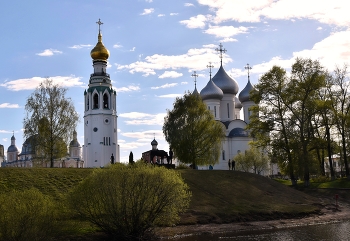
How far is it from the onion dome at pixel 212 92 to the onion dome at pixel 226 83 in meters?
2.40

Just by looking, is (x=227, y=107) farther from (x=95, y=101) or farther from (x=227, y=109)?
(x=95, y=101)

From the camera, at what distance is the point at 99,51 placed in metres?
63.4

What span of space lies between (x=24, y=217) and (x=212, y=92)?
2095 inches

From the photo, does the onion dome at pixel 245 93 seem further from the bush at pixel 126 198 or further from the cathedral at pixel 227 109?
the bush at pixel 126 198

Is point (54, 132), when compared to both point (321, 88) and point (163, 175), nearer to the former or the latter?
point (163, 175)

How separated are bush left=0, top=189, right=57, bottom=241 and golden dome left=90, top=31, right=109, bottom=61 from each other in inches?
1784

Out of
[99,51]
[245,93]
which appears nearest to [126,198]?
[99,51]

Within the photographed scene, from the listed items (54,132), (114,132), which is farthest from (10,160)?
(54,132)

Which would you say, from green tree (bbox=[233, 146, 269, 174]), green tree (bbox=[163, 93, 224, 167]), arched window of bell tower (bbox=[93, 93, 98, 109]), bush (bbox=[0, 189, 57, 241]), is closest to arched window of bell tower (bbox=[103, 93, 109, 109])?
arched window of bell tower (bbox=[93, 93, 98, 109])

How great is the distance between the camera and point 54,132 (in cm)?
4238

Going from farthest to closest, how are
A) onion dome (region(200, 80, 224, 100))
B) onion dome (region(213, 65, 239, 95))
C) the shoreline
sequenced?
onion dome (region(213, 65, 239, 95))
onion dome (region(200, 80, 224, 100))
the shoreline

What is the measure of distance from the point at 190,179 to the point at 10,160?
309 feet

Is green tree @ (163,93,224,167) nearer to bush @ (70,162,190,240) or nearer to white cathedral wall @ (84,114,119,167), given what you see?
white cathedral wall @ (84,114,119,167)

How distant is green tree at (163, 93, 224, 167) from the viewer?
4628cm
